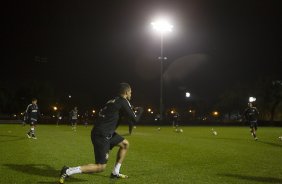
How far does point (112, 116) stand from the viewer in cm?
917

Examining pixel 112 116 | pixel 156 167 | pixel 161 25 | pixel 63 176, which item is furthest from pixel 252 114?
pixel 161 25

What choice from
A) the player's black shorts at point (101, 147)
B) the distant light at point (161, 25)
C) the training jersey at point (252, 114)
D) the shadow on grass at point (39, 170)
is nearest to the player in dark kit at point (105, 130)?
the player's black shorts at point (101, 147)

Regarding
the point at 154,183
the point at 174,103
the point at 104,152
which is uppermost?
the point at 174,103

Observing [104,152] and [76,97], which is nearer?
[104,152]

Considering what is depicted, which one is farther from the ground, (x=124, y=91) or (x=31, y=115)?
(x=124, y=91)

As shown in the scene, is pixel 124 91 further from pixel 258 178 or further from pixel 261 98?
pixel 261 98

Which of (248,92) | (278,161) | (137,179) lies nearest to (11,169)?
(137,179)

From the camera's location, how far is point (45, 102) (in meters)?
116

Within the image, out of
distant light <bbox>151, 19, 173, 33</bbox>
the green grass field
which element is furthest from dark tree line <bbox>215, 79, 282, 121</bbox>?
the green grass field

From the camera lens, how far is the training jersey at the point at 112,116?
9.09 m

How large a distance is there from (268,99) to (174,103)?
26.3 metres

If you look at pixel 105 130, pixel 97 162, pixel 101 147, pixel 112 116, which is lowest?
pixel 97 162

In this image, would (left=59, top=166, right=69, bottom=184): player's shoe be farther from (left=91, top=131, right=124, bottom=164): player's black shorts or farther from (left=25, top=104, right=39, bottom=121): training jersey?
(left=25, top=104, right=39, bottom=121): training jersey

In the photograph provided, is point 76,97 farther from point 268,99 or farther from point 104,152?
point 104,152
